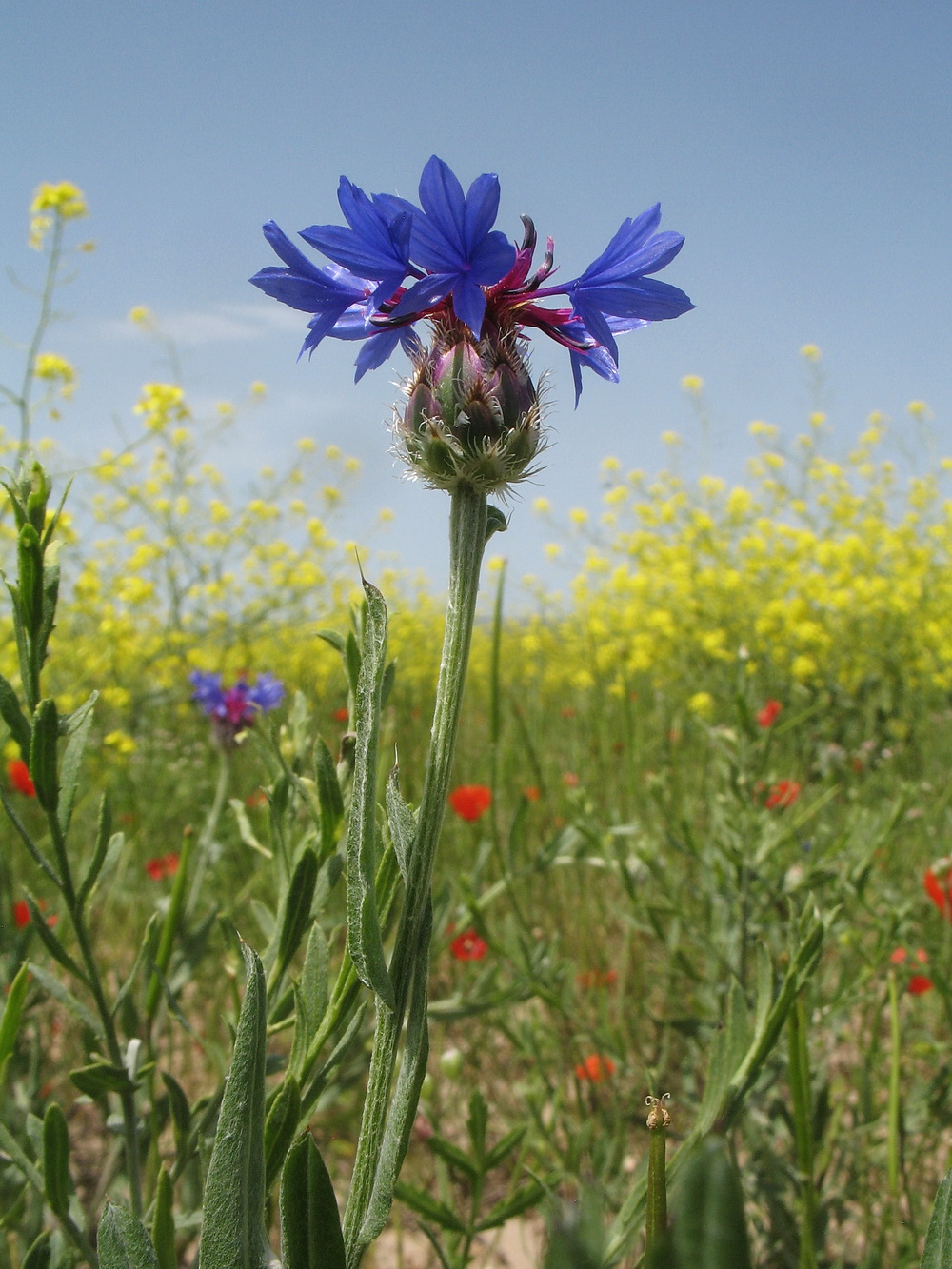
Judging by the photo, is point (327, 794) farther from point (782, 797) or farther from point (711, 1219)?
point (782, 797)

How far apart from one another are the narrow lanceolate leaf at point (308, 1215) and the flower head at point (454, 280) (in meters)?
0.53

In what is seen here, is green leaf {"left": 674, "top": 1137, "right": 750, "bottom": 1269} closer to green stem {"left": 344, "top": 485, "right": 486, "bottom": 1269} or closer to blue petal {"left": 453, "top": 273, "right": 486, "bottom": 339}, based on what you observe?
green stem {"left": 344, "top": 485, "right": 486, "bottom": 1269}

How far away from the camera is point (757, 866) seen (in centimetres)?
152

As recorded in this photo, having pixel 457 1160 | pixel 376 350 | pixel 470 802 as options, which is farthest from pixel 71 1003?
pixel 470 802

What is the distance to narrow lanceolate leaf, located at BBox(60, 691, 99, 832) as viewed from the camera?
0.76m

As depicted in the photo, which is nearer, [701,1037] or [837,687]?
[701,1037]

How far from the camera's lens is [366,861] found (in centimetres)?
55

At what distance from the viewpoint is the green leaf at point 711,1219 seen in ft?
0.89

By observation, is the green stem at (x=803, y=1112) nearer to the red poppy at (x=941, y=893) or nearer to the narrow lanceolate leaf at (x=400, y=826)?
the narrow lanceolate leaf at (x=400, y=826)

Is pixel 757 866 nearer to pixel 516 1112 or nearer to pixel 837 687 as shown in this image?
pixel 516 1112

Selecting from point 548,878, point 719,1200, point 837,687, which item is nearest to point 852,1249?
point 548,878

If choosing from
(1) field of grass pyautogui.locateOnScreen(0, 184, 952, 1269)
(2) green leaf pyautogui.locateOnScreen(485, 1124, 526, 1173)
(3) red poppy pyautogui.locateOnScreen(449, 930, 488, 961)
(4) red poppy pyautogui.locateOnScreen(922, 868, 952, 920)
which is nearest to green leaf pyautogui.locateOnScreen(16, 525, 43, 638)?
(1) field of grass pyautogui.locateOnScreen(0, 184, 952, 1269)

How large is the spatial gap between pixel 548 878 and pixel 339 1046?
2.06 m

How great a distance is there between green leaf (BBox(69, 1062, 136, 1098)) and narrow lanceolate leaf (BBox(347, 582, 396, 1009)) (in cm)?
33
